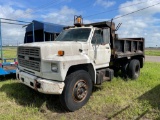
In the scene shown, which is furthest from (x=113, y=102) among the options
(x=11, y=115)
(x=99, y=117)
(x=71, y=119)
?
(x=11, y=115)

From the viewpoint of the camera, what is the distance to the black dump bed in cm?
669

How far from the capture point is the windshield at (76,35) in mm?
5629

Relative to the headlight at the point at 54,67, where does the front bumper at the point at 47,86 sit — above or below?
below

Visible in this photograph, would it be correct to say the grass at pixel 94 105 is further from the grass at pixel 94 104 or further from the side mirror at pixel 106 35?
the side mirror at pixel 106 35

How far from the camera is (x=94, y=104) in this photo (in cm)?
501

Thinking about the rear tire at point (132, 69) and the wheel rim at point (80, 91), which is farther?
the rear tire at point (132, 69)

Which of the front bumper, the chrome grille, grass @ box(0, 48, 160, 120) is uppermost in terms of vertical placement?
the chrome grille

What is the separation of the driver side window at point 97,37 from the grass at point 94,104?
1697 millimetres

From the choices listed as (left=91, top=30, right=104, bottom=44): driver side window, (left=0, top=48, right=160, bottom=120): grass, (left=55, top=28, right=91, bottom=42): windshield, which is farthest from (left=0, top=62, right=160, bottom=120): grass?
(left=55, top=28, right=91, bottom=42): windshield

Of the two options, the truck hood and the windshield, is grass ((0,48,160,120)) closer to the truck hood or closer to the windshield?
the truck hood

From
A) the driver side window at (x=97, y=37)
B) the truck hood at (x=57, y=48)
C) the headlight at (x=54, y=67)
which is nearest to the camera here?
the headlight at (x=54, y=67)

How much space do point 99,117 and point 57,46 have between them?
2.04 meters

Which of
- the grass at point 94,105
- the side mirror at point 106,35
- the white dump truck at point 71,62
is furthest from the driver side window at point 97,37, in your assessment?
Answer: the grass at point 94,105

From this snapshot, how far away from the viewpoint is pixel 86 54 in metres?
5.17
